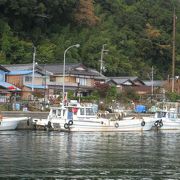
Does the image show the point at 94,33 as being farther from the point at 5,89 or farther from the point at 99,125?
the point at 99,125

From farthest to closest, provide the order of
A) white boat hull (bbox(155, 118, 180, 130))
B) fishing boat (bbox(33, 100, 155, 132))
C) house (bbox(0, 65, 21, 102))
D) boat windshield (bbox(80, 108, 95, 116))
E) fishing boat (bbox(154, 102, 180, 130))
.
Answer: house (bbox(0, 65, 21, 102)), white boat hull (bbox(155, 118, 180, 130)), fishing boat (bbox(154, 102, 180, 130)), boat windshield (bbox(80, 108, 95, 116)), fishing boat (bbox(33, 100, 155, 132))

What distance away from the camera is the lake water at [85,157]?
22562 mm

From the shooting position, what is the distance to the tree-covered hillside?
291 feet

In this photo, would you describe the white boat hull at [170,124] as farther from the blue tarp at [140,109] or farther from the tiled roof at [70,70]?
the tiled roof at [70,70]

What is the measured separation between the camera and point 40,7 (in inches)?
3499

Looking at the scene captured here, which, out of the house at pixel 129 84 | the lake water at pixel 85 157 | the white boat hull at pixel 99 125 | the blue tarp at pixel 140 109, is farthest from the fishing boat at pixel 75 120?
the house at pixel 129 84

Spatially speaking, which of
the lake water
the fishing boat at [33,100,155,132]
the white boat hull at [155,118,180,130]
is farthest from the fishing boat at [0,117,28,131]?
the white boat hull at [155,118,180,130]

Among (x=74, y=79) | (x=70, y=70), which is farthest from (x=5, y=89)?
(x=74, y=79)

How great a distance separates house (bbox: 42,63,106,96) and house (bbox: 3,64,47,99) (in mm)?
1792

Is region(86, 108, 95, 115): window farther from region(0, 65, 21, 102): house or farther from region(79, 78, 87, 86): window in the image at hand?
region(79, 78, 87, 86): window

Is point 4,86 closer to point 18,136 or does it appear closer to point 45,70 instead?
point 45,70

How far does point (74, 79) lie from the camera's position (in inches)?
3083

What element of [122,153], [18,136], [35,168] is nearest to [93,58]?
[18,136]

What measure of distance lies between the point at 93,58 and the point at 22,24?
1392 centimetres
